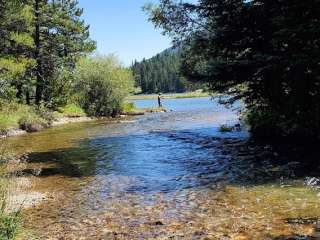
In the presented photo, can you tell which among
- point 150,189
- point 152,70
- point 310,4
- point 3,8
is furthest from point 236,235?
point 152,70

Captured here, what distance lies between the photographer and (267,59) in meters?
19.3

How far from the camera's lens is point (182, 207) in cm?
1170

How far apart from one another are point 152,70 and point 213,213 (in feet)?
621

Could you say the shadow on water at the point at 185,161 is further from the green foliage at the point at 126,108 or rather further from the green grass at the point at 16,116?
the green foliage at the point at 126,108

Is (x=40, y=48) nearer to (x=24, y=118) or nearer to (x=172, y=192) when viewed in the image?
(x=24, y=118)

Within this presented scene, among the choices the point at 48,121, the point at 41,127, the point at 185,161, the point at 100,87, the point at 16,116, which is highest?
the point at 100,87

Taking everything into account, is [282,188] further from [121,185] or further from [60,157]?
[60,157]

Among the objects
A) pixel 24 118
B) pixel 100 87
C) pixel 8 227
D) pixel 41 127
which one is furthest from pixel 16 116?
pixel 8 227

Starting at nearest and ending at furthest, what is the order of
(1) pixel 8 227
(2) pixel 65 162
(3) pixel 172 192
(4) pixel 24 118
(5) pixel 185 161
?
1. (1) pixel 8 227
2. (3) pixel 172 192
3. (5) pixel 185 161
4. (2) pixel 65 162
5. (4) pixel 24 118

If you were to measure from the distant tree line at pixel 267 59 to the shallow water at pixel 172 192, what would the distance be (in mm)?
1733

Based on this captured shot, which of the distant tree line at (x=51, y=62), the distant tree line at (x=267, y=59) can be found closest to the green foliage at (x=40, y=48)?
the distant tree line at (x=51, y=62)

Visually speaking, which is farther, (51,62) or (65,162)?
(51,62)

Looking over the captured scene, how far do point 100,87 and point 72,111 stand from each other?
4.87m

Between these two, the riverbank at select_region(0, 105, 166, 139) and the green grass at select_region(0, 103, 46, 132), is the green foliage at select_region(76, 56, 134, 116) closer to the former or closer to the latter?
the riverbank at select_region(0, 105, 166, 139)
